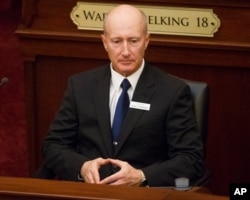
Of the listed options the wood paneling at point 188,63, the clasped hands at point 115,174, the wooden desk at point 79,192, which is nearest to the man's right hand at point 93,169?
the clasped hands at point 115,174

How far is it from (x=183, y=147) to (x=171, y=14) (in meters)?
1.11

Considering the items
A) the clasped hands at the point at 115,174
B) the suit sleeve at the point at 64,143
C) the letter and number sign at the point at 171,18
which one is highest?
the letter and number sign at the point at 171,18

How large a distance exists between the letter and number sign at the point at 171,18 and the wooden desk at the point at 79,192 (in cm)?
191

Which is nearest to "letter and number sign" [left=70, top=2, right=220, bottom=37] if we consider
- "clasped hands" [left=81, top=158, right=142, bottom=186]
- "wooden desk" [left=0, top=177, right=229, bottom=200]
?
"clasped hands" [left=81, top=158, right=142, bottom=186]

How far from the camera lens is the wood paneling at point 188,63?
5168mm

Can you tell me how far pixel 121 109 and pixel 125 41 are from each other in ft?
1.09

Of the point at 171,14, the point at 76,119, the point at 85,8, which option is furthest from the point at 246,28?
the point at 76,119

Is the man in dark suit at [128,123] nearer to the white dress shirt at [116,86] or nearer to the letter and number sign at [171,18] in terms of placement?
the white dress shirt at [116,86]

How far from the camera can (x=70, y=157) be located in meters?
4.33

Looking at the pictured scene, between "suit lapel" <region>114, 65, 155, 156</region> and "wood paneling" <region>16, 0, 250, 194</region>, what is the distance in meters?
0.86

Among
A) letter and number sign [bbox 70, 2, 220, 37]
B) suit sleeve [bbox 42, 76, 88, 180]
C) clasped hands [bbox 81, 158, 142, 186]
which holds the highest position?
letter and number sign [bbox 70, 2, 220, 37]

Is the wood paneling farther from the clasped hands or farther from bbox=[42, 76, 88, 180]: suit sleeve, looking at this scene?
the clasped hands

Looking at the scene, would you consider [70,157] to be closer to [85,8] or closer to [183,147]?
[183,147]

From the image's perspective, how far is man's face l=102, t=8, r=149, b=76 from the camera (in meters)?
4.25
